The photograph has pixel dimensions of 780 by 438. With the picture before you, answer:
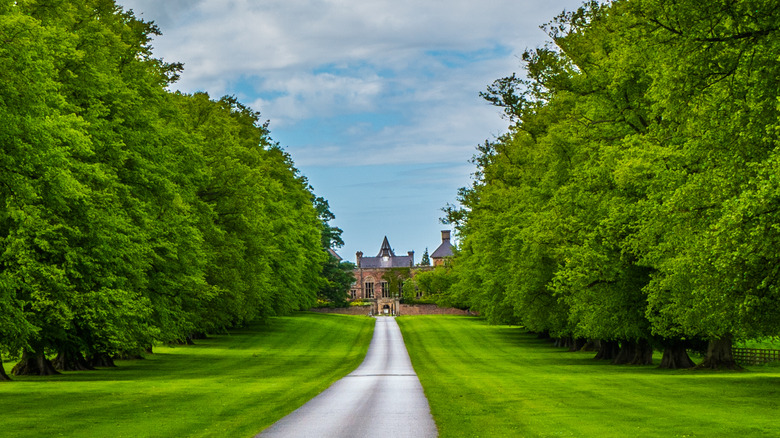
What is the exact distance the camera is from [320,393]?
2836 centimetres

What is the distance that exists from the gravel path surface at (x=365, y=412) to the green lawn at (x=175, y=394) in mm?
676

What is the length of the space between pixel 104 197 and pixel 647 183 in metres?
17.8

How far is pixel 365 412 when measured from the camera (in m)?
21.8

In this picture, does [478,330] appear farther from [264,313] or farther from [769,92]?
[769,92]

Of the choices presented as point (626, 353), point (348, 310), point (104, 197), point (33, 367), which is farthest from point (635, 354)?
point (348, 310)

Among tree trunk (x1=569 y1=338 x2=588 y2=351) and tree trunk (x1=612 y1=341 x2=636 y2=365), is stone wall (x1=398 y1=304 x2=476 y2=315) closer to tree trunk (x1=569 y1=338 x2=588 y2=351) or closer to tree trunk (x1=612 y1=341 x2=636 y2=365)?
tree trunk (x1=569 y1=338 x2=588 y2=351)

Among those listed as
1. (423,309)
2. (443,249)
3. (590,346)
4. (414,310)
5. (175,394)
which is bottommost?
(175,394)

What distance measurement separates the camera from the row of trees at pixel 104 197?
23656mm

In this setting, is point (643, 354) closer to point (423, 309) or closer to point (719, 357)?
point (719, 357)

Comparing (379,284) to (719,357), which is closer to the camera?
(719,357)

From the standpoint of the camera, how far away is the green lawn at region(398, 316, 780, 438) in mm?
18859

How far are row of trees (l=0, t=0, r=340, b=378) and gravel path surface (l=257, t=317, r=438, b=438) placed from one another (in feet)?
25.1

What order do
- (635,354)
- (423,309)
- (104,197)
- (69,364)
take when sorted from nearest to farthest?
(104,197)
(69,364)
(635,354)
(423,309)

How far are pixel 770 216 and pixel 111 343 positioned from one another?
21.9 meters
